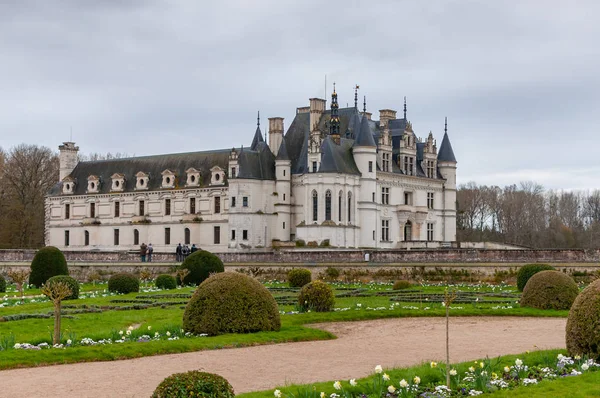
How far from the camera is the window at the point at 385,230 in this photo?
64.1 m

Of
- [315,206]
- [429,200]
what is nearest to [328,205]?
[315,206]

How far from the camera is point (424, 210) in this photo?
2640 inches

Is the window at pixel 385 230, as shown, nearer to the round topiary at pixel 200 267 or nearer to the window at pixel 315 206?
the window at pixel 315 206

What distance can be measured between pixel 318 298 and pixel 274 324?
5.28m

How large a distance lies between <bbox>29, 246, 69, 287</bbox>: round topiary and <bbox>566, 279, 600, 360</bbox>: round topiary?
27.5 m

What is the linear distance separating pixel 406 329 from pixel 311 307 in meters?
4.46

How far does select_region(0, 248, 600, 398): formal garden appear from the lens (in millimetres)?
12529

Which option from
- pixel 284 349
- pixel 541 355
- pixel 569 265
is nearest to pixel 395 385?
pixel 541 355

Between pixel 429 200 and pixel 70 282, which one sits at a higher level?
pixel 429 200

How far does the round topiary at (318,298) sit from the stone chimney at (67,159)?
56.1 meters

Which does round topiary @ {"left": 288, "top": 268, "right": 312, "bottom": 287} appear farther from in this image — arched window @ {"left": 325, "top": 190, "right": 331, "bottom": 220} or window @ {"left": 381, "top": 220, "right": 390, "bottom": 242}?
window @ {"left": 381, "top": 220, "right": 390, "bottom": 242}

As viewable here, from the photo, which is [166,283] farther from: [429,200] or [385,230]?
[429,200]

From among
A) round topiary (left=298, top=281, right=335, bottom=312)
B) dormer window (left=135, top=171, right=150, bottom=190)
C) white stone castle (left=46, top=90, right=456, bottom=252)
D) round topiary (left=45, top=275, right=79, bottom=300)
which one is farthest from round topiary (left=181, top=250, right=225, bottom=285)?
dormer window (left=135, top=171, right=150, bottom=190)

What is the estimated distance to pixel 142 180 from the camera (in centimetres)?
7169
